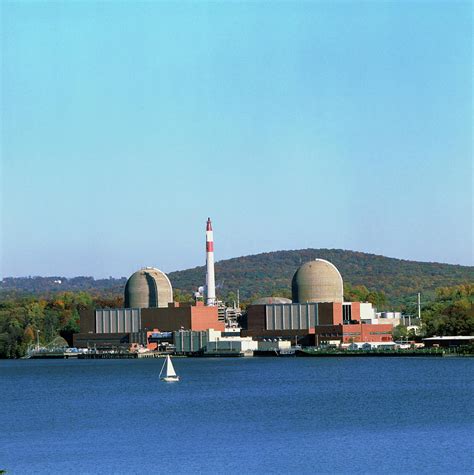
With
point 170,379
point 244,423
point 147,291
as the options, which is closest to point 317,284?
point 147,291

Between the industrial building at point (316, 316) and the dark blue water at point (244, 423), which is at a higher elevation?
the industrial building at point (316, 316)

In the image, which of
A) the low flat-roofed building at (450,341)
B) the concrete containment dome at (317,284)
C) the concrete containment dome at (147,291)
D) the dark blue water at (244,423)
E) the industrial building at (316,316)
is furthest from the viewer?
the concrete containment dome at (147,291)

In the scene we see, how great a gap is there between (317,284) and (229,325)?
36.2 feet

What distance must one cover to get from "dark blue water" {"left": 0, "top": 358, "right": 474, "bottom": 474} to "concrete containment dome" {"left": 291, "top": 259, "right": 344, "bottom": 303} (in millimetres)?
31387

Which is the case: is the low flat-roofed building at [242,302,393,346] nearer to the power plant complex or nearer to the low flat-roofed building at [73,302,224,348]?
the power plant complex

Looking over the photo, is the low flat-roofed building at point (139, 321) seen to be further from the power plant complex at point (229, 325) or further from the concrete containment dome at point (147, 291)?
the concrete containment dome at point (147, 291)

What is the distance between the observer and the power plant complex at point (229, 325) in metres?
110

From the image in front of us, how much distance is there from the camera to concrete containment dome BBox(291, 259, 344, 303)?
112 meters

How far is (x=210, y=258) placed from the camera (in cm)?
11131

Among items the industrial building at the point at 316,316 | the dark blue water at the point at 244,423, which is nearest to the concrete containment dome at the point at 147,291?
the industrial building at the point at 316,316

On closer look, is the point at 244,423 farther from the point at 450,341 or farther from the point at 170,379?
the point at 450,341

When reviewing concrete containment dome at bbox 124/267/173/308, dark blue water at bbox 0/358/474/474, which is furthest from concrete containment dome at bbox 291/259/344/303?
dark blue water at bbox 0/358/474/474

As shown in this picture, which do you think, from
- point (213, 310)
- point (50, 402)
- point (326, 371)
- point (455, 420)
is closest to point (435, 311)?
point (213, 310)

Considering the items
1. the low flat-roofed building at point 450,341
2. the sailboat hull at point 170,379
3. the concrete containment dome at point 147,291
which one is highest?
the concrete containment dome at point 147,291
